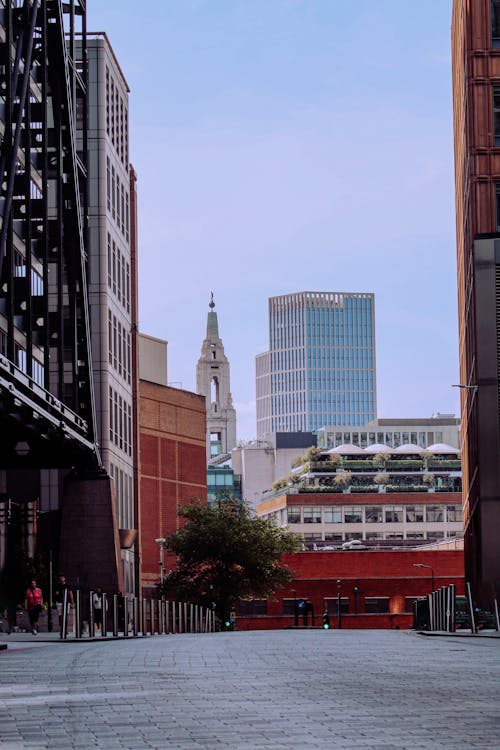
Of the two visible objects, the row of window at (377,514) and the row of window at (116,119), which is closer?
the row of window at (116,119)

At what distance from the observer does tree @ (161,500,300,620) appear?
340 ft

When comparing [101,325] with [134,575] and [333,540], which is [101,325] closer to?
[134,575]

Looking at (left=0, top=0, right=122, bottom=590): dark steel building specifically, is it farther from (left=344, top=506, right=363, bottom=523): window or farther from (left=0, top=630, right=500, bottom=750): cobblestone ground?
(left=344, top=506, right=363, bottom=523): window

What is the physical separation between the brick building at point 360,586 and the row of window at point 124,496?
3687cm

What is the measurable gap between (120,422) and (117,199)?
12814 mm

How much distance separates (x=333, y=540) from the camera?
180 m

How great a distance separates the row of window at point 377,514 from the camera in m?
180

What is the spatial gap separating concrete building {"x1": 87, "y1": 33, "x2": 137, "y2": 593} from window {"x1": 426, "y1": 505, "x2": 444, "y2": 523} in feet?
321

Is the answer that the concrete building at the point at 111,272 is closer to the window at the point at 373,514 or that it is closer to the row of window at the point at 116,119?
the row of window at the point at 116,119

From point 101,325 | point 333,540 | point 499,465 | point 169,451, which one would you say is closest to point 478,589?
point 499,465

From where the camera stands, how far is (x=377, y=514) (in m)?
186

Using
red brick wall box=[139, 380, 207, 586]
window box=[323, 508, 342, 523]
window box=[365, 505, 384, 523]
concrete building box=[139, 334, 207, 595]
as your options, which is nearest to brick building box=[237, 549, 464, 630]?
concrete building box=[139, 334, 207, 595]

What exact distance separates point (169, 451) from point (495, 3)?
66224mm

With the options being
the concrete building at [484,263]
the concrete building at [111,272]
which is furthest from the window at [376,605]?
the concrete building at [484,263]
